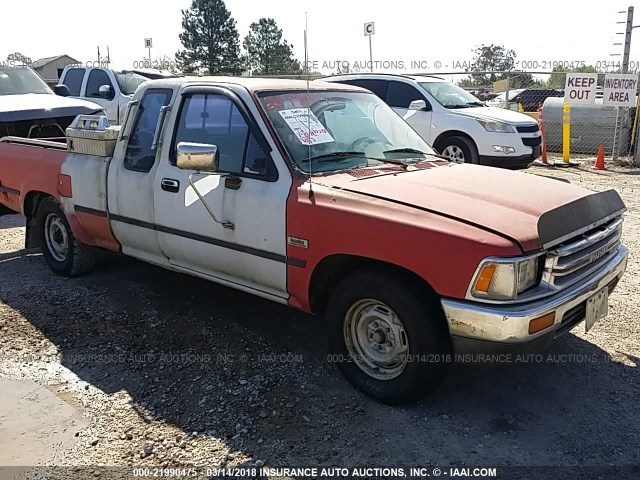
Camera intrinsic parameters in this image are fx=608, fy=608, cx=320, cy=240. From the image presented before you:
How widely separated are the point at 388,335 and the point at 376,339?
88mm

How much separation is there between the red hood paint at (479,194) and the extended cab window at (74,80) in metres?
10.4

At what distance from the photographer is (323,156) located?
13.0ft

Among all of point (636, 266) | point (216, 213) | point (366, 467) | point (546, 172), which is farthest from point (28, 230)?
point (546, 172)

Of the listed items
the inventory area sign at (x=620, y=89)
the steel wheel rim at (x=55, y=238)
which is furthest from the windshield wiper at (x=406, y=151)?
the inventory area sign at (x=620, y=89)

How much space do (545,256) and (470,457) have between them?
3.57ft

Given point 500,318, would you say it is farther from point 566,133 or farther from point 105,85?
point 566,133

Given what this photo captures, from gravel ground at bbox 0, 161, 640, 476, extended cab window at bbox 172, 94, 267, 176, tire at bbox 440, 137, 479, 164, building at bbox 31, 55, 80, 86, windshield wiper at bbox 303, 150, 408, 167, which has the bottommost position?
gravel ground at bbox 0, 161, 640, 476

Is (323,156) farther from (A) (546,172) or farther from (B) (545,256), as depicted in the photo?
(A) (546,172)

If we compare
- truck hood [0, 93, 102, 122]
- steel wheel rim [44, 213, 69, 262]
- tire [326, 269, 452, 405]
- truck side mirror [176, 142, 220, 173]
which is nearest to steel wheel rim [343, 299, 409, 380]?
tire [326, 269, 452, 405]

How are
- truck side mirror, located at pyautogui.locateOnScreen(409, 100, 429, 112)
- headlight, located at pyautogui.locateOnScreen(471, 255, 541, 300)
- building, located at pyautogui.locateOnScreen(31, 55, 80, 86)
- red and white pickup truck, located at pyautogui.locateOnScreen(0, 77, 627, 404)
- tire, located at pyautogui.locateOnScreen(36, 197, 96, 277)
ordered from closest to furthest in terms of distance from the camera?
headlight, located at pyautogui.locateOnScreen(471, 255, 541, 300), red and white pickup truck, located at pyautogui.locateOnScreen(0, 77, 627, 404), tire, located at pyautogui.locateOnScreen(36, 197, 96, 277), truck side mirror, located at pyautogui.locateOnScreen(409, 100, 429, 112), building, located at pyautogui.locateOnScreen(31, 55, 80, 86)

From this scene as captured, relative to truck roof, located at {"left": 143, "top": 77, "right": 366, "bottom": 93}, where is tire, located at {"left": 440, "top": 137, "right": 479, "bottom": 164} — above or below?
below

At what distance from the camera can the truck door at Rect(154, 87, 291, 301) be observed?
3823 millimetres

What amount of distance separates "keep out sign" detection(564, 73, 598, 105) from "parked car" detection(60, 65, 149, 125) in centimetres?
908

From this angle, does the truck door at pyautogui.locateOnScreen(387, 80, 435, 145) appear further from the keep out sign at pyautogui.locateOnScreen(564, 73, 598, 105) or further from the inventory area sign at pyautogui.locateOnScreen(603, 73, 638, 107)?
the inventory area sign at pyautogui.locateOnScreen(603, 73, 638, 107)
